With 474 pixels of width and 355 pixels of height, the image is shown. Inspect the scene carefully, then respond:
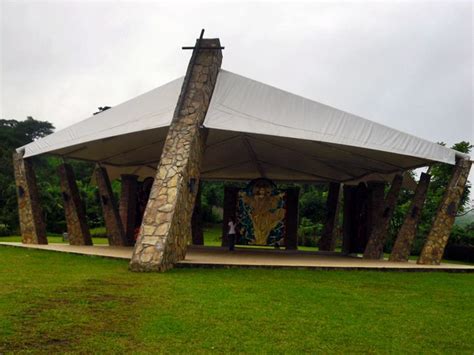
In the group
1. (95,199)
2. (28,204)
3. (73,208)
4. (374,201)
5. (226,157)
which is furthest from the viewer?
(95,199)

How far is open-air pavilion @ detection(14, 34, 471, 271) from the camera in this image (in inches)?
495

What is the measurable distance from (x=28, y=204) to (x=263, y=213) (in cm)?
859

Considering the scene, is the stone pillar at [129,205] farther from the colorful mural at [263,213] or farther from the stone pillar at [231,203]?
the colorful mural at [263,213]

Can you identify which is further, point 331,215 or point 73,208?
point 331,215

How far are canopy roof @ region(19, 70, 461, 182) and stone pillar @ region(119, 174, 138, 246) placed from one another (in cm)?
93

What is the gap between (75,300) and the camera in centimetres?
707

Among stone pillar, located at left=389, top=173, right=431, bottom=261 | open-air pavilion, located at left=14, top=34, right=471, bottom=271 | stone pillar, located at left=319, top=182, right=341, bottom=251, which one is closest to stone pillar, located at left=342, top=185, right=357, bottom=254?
open-air pavilion, located at left=14, top=34, right=471, bottom=271

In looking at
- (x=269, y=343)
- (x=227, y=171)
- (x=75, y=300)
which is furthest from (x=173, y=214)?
(x=227, y=171)

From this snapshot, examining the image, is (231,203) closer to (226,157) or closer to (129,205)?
(226,157)

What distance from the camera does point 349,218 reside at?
20.5m

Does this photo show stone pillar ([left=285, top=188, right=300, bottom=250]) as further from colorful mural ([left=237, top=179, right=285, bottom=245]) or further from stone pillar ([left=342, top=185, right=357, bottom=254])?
stone pillar ([left=342, top=185, right=357, bottom=254])

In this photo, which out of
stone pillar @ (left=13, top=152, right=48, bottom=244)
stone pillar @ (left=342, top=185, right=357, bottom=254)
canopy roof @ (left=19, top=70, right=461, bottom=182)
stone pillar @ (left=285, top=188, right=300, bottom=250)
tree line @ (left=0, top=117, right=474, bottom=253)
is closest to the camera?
canopy roof @ (left=19, top=70, right=461, bottom=182)

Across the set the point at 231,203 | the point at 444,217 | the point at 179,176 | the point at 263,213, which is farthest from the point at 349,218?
the point at 179,176

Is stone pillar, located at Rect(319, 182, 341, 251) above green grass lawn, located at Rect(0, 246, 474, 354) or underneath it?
above
